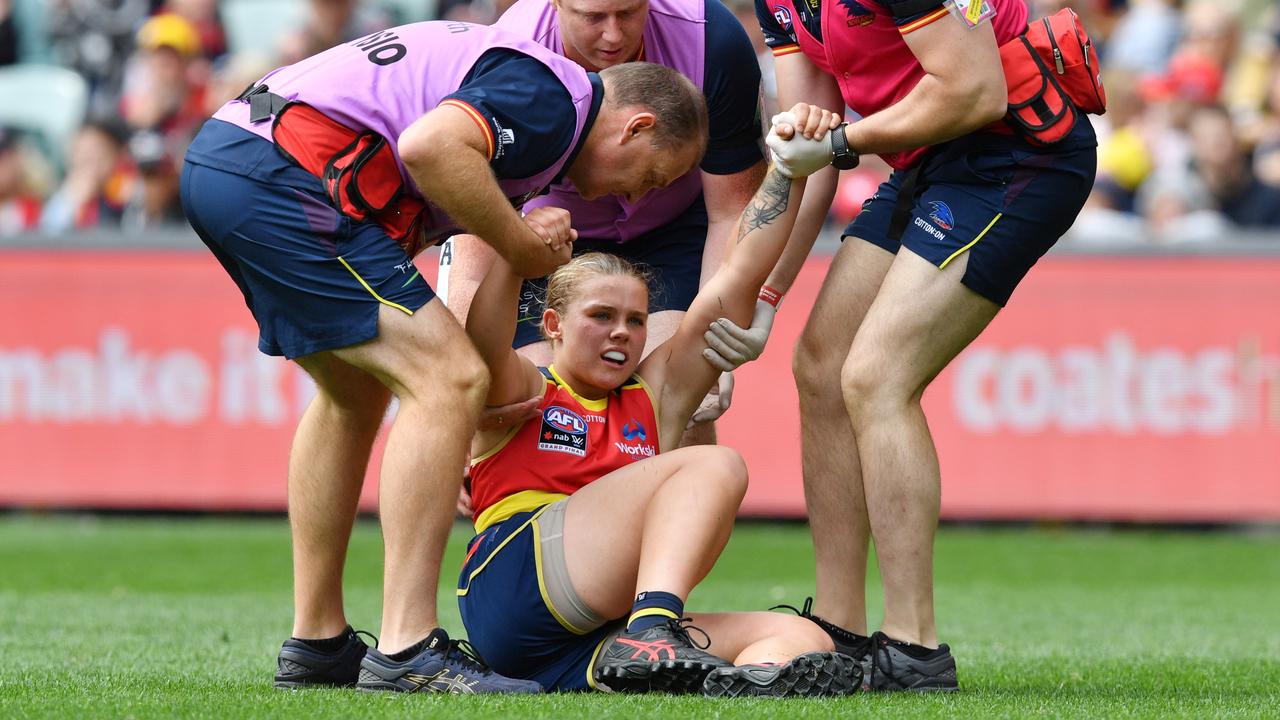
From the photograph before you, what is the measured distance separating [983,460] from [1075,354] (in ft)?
2.41

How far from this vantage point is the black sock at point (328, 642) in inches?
176

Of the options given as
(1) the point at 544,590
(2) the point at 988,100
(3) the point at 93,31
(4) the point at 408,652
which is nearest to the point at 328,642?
(4) the point at 408,652

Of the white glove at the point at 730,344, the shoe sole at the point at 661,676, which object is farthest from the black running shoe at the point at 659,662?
the white glove at the point at 730,344

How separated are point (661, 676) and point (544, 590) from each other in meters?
0.40

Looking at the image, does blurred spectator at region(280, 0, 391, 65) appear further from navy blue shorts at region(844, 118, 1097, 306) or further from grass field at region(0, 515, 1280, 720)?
navy blue shorts at region(844, 118, 1097, 306)

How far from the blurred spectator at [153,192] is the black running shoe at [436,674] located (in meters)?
6.93

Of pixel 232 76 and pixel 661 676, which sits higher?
pixel 232 76

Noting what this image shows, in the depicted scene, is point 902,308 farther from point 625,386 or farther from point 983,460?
point 983,460

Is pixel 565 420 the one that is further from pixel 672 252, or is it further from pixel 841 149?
pixel 672 252

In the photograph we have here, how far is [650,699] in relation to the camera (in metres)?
3.86

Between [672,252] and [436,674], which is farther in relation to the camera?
[672,252]

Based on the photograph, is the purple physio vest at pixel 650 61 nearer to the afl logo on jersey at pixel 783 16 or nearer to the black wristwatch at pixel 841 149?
the afl logo on jersey at pixel 783 16

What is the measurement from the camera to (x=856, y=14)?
4.39 m

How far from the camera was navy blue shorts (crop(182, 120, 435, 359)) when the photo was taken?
408cm
